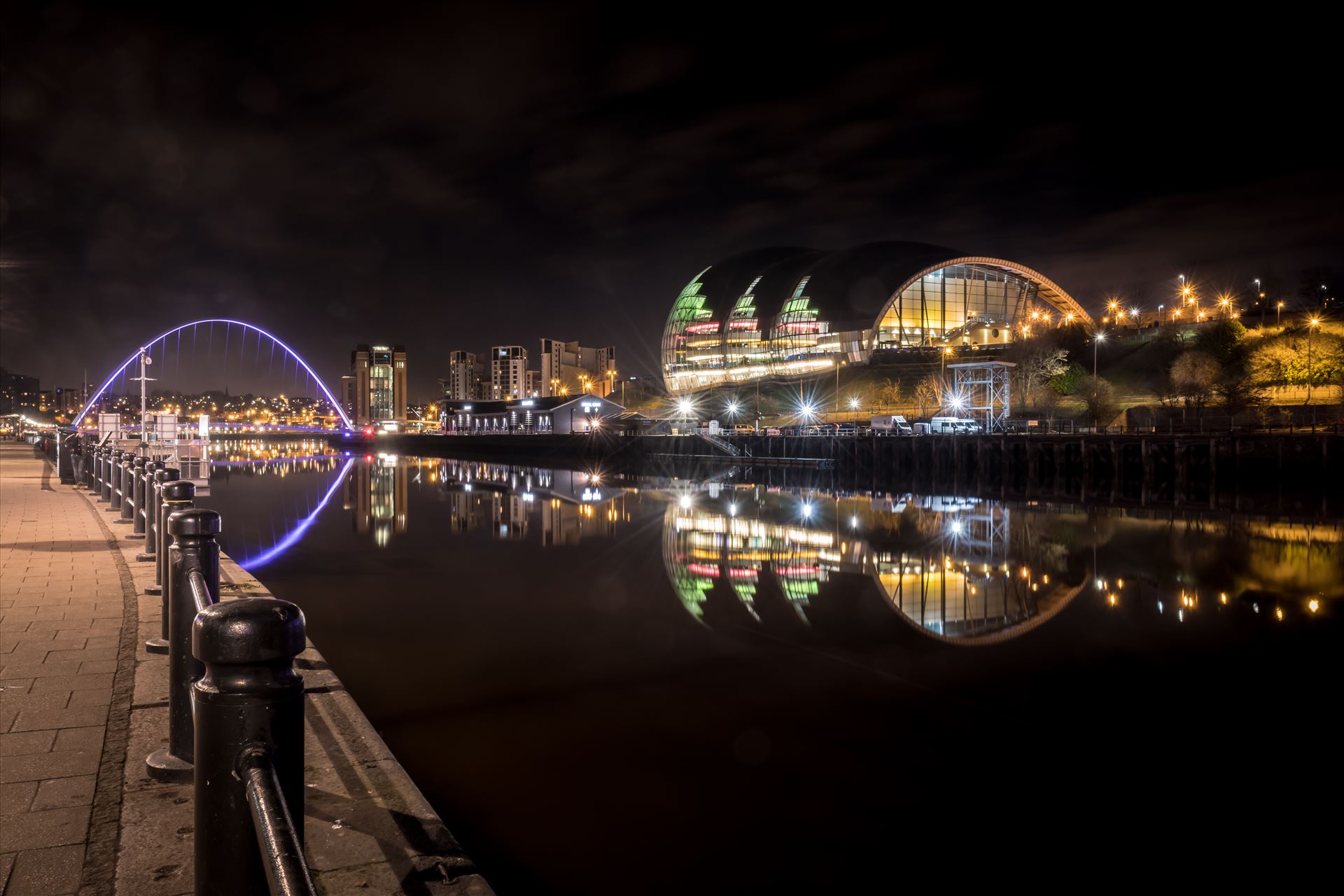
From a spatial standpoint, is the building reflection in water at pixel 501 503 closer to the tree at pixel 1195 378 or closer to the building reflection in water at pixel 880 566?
the building reflection in water at pixel 880 566

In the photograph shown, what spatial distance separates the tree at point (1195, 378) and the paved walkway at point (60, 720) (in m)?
60.7

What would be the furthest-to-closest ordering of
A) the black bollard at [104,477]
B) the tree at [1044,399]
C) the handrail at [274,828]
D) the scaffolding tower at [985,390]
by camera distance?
the tree at [1044,399], the scaffolding tower at [985,390], the black bollard at [104,477], the handrail at [274,828]

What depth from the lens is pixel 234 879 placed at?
189cm

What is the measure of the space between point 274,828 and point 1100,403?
226 ft

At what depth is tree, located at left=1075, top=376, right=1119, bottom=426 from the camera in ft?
203

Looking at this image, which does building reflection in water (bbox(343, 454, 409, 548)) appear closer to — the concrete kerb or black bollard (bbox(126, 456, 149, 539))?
black bollard (bbox(126, 456, 149, 539))

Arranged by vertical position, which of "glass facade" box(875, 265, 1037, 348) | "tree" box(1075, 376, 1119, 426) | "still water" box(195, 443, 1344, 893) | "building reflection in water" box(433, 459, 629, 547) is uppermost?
"glass facade" box(875, 265, 1037, 348)

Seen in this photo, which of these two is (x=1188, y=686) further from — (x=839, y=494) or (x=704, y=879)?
(x=839, y=494)

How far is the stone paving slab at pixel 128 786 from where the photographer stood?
3.51m

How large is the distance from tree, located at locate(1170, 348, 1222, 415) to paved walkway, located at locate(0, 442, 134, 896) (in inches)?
2391

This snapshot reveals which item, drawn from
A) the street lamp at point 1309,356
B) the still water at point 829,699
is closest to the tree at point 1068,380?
the street lamp at point 1309,356

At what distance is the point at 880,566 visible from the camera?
16.5 metres

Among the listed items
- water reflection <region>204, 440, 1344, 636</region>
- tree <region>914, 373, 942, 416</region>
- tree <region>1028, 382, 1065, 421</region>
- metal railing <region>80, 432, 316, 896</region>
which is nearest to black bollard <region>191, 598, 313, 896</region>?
metal railing <region>80, 432, 316, 896</region>

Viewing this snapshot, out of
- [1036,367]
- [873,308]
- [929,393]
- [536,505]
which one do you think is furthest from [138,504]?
[873,308]
